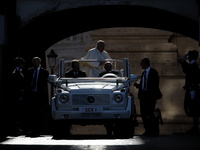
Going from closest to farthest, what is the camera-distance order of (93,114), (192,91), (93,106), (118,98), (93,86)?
(93,114)
(93,106)
(118,98)
(93,86)
(192,91)

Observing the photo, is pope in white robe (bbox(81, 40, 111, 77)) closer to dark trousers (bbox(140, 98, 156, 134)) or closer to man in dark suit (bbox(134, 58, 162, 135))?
man in dark suit (bbox(134, 58, 162, 135))

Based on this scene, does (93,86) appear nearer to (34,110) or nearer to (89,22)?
(34,110)

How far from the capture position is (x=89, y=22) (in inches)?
727

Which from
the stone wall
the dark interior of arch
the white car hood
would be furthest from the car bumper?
the stone wall

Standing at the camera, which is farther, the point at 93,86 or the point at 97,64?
the point at 97,64

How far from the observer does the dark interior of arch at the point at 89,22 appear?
53.9 ft

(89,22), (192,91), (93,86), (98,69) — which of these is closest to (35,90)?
(98,69)

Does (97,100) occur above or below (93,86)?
below

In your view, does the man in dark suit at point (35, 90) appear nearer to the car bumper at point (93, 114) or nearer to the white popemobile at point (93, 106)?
the white popemobile at point (93, 106)

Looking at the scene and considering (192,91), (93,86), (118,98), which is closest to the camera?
(118,98)

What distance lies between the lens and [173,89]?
71.3ft

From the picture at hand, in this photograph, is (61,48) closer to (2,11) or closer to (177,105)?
(177,105)

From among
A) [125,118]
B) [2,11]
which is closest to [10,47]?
[2,11]

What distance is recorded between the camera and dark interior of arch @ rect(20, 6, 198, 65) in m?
16.4
